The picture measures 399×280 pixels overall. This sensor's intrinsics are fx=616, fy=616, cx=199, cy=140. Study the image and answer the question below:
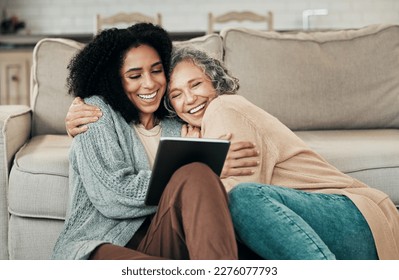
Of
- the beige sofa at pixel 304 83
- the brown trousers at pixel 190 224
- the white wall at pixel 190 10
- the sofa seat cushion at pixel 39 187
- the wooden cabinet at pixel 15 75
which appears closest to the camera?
the brown trousers at pixel 190 224

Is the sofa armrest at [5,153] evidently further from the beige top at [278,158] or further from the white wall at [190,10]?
the white wall at [190,10]

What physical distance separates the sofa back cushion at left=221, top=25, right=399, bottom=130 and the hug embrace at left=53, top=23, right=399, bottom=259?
64cm

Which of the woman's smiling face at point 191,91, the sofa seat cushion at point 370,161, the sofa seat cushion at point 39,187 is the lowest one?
the sofa seat cushion at point 39,187

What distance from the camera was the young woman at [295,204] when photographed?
120 cm

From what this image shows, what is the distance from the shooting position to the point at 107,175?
139 cm

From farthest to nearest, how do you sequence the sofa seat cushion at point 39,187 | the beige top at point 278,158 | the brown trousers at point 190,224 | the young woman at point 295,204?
the sofa seat cushion at point 39,187, the beige top at point 278,158, the young woman at point 295,204, the brown trousers at point 190,224

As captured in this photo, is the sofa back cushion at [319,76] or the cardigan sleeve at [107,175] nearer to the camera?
the cardigan sleeve at [107,175]

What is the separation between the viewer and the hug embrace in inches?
46.6

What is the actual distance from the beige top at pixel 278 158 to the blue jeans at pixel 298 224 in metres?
0.05

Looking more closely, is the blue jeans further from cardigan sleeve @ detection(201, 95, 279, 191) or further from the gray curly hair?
the gray curly hair

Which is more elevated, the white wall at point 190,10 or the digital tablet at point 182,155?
the white wall at point 190,10

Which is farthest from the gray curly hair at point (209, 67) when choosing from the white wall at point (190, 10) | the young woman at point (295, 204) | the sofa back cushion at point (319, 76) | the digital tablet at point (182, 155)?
the white wall at point (190, 10)

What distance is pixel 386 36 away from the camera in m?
2.35

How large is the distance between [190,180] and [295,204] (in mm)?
241
